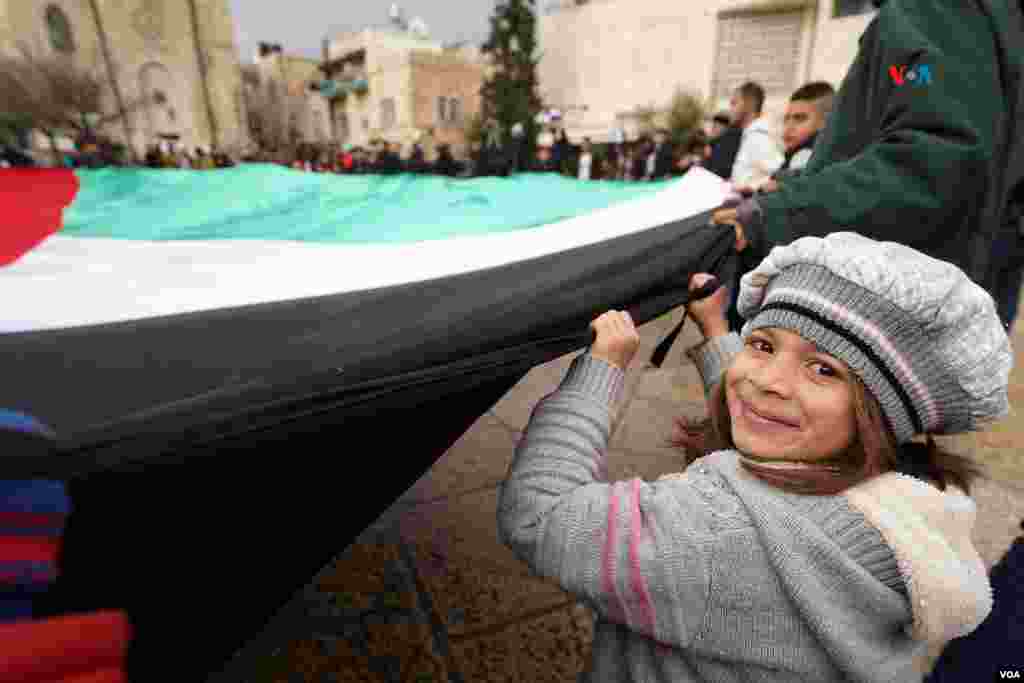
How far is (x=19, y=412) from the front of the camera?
0.53 metres

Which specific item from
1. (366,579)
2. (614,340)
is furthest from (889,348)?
(366,579)

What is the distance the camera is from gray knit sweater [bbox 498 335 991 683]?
636mm

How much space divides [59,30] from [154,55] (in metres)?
3.95

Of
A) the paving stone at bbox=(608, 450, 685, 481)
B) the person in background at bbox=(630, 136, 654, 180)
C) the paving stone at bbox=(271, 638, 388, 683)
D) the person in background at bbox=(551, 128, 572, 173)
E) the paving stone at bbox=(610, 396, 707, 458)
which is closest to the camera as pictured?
the paving stone at bbox=(271, 638, 388, 683)

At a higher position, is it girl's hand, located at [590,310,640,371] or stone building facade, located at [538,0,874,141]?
stone building facade, located at [538,0,874,141]

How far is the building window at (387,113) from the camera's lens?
3319cm

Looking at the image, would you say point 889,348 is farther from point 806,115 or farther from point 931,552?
point 806,115

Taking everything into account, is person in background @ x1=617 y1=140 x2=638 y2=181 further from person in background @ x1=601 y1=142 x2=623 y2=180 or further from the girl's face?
the girl's face

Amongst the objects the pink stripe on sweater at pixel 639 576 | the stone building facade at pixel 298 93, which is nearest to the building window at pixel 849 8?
the pink stripe on sweater at pixel 639 576

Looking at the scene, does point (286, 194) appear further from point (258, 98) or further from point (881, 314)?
point (258, 98)

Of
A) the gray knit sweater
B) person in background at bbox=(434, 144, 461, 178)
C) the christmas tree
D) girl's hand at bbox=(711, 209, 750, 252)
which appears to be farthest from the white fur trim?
the christmas tree

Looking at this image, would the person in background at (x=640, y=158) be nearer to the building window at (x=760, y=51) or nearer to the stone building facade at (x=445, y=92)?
the building window at (x=760, y=51)

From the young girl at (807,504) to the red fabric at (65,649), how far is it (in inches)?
17.9

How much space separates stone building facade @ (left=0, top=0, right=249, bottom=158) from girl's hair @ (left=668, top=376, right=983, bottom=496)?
3046cm
